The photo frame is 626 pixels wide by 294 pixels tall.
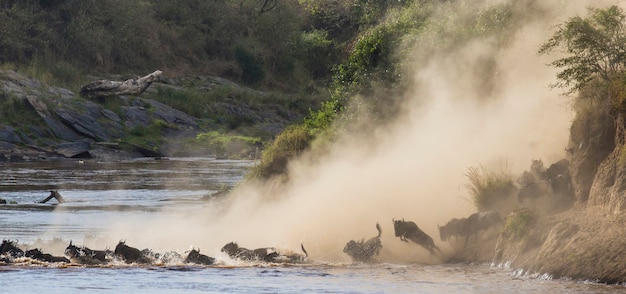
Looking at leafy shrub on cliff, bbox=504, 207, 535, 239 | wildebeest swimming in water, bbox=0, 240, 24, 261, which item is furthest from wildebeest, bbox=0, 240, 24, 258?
leafy shrub on cliff, bbox=504, 207, 535, 239

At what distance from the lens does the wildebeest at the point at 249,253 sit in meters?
27.5

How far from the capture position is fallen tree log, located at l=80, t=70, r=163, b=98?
79.1m

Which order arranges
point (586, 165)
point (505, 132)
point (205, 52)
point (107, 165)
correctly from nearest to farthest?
point (586, 165)
point (505, 132)
point (107, 165)
point (205, 52)

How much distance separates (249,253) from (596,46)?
27.3ft

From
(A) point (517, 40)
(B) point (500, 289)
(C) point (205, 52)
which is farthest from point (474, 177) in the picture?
(C) point (205, 52)

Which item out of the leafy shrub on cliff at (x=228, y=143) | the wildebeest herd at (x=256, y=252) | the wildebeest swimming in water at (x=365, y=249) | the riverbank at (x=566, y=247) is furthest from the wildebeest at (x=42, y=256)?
the leafy shrub on cliff at (x=228, y=143)

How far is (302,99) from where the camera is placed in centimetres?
9612

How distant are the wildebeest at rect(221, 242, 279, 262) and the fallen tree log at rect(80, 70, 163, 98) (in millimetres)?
52653

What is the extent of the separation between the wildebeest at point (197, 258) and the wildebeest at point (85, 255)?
1.73 m

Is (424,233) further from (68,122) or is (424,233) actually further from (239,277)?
(68,122)

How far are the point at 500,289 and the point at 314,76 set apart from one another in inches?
3093

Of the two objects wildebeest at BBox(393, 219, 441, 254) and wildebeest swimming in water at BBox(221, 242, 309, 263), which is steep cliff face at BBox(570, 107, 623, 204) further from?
wildebeest swimming in water at BBox(221, 242, 309, 263)

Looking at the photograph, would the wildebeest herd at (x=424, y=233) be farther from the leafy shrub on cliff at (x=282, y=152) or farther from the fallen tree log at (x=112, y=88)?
the fallen tree log at (x=112, y=88)

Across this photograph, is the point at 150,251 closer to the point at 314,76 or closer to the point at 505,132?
the point at 505,132
